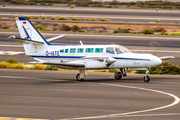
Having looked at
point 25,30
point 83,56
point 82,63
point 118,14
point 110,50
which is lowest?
point 82,63

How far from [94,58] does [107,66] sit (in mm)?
1086

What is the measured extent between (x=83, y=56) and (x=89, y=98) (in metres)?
6.60

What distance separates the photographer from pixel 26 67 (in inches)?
1229

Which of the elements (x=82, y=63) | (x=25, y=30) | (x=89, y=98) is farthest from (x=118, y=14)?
(x=89, y=98)

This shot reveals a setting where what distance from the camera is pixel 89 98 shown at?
1644cm

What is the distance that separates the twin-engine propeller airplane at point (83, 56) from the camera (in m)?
21.6

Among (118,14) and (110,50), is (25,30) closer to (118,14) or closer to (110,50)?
(110,50)

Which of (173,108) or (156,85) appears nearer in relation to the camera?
(173,108)

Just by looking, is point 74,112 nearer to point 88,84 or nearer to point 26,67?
point 88,84

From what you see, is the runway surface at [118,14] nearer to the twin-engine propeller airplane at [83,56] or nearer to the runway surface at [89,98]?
the twin-engine propeller airplane at [83,56]

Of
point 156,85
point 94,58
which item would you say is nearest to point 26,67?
point 94,58

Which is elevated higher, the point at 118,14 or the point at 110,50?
the point at 118,14

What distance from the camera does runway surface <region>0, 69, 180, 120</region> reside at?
1305cm

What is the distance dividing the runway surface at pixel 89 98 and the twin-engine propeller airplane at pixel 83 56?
3.86ft
